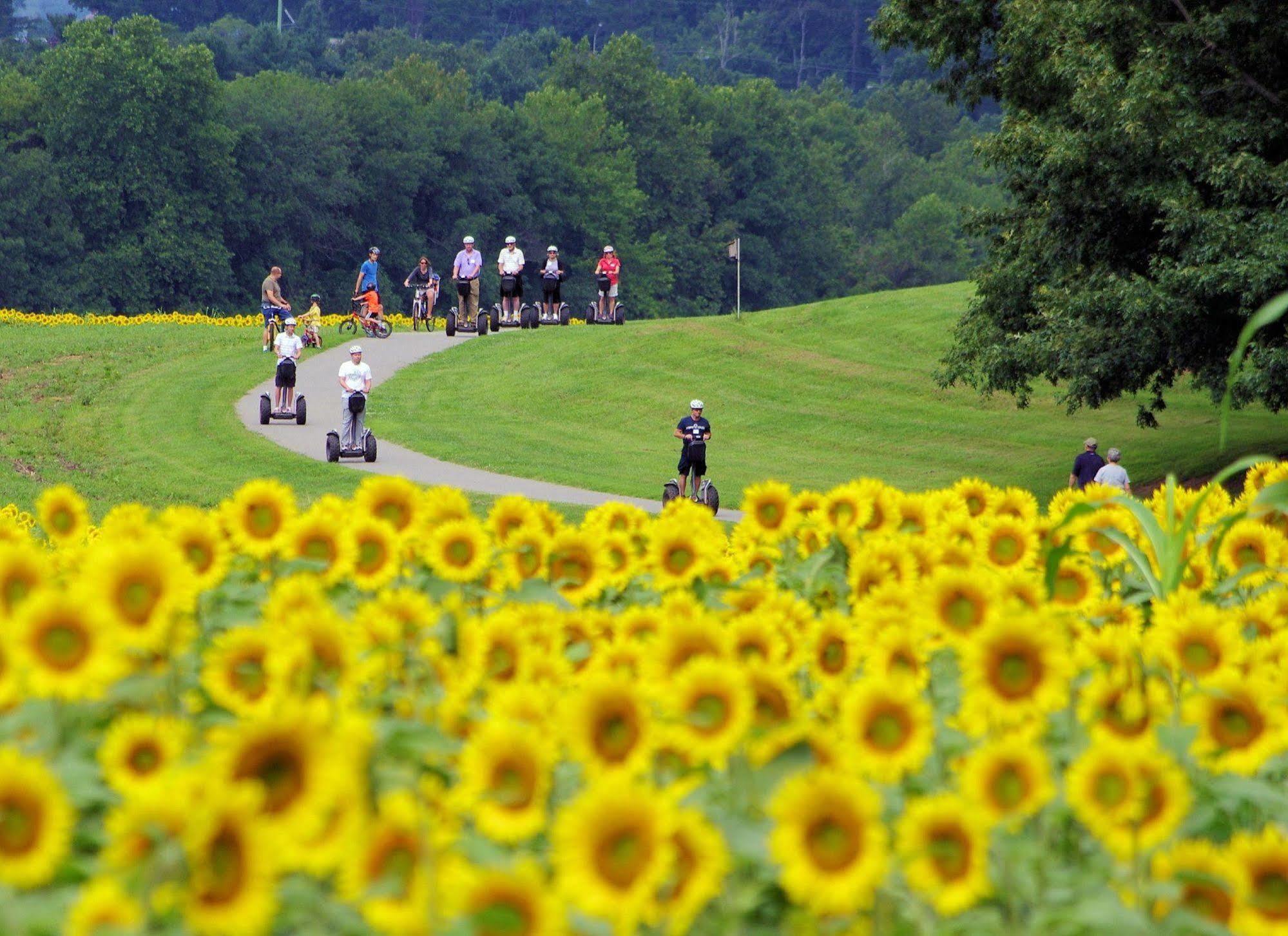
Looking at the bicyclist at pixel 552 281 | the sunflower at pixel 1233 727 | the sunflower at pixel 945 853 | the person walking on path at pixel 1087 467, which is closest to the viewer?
the sunflower at pixel 945 853

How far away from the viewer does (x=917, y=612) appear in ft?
12.0

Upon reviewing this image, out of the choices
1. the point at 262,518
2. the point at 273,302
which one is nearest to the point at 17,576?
the point at 262,518

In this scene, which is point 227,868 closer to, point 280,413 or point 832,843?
point 832,843

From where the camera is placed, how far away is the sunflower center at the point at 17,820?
7.98 feet

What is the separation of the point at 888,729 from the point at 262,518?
5.33 ft

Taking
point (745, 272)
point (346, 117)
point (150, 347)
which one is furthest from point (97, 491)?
point (745, 272)

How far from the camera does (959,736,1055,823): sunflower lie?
274 centimetres

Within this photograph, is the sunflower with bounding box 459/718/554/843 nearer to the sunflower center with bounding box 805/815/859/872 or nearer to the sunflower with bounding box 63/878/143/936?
the sunflower center with bounding box 805/815/859/872

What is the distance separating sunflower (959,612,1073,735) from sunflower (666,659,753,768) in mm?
405

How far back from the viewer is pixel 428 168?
8406 centimetres

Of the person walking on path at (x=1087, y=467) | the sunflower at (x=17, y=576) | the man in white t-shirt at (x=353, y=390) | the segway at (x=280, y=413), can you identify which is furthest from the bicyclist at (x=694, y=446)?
the sunflower at (x=17, y=576)

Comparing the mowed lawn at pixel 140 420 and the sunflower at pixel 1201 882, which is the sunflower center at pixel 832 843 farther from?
the mowed lawn at pixel 140 420

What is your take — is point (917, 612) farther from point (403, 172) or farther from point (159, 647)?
point (403, 172)

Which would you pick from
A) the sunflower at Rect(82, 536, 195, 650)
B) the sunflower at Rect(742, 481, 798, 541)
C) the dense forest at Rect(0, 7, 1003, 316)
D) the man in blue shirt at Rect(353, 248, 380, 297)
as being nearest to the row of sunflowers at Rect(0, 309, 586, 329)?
the man in blue shirt at Rect(353, 248, 380, 297)
